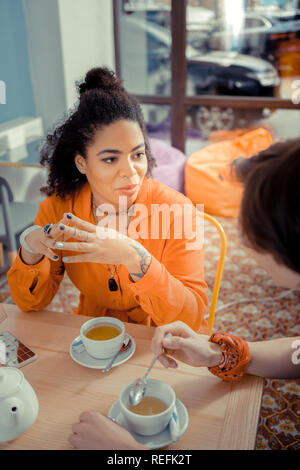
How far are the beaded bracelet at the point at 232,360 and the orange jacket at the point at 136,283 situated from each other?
8.5 inches

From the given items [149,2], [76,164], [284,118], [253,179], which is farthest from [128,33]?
[253,179]

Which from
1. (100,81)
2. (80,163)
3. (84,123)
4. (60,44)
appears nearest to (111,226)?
(80,163)

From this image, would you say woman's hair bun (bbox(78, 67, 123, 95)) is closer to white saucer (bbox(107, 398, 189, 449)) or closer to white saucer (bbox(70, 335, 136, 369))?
white saucer (bbox(70, 335, 136, 369))

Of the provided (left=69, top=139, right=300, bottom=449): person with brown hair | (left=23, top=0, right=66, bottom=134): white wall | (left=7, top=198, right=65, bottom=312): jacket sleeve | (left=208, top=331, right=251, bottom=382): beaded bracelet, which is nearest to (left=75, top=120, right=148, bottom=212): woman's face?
(left=7, top=198, right=65, bottom=312): jacket sleeve

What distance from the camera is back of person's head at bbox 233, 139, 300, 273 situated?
691 mm

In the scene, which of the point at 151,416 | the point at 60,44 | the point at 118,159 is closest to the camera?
the point at 151,416

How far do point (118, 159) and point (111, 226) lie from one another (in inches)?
8.5

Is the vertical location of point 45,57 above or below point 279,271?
above

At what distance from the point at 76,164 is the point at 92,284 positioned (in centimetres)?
36

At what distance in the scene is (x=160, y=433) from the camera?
2.40ft

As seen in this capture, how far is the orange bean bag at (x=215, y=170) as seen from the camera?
328 centimetres

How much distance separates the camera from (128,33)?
387 centimetres

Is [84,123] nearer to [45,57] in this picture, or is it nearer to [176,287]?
[176,287]

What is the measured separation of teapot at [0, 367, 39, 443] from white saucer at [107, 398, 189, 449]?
142mm
